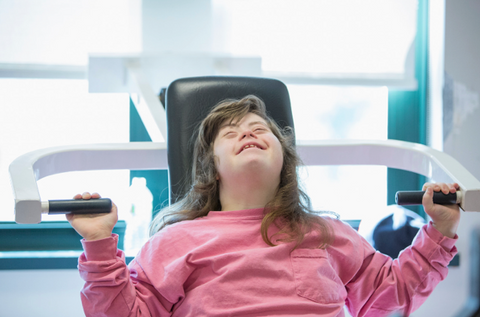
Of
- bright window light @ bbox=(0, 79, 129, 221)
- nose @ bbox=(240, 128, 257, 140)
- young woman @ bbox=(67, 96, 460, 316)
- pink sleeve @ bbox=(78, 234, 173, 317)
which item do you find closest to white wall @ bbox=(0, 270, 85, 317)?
→ bright window light @ bbox=(0, 79, 129, 221)

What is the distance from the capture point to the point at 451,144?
6.38ft

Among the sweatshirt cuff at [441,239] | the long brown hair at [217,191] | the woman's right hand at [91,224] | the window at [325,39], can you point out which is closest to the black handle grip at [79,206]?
the woman's right hand at [91,224]

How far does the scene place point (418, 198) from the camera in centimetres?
88

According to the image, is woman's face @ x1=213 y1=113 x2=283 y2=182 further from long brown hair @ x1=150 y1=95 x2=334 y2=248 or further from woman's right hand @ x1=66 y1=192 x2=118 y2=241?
woman's right hand @ x1=66 y1=192 x2=118 y2=241

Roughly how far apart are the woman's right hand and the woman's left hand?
2.09 feet

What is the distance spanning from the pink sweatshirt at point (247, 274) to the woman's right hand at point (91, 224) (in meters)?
0.02

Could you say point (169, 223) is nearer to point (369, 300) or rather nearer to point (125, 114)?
point (369, 300)

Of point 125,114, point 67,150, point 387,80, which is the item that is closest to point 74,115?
point 125,114

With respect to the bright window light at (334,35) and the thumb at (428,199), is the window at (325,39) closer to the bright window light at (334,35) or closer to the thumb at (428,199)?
the bright window light at (334,35)

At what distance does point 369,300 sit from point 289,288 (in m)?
0.24

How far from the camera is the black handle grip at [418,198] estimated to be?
86cm

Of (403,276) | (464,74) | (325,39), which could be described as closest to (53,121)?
(325,39)

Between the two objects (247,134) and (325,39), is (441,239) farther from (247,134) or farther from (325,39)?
(325,39)

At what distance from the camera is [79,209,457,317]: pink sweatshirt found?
0.79 m
